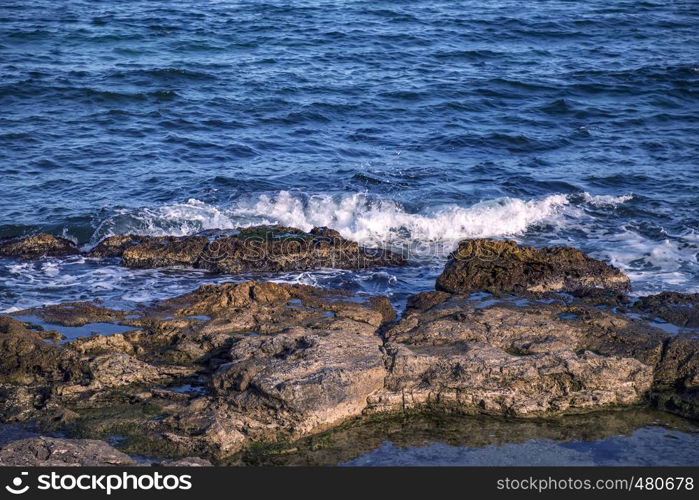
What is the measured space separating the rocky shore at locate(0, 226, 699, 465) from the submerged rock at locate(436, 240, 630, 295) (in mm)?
24

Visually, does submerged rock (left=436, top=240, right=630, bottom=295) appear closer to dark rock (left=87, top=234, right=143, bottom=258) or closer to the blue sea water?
the blue sea water

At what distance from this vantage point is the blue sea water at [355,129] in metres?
12.1

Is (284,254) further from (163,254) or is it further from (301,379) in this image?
(301,379)

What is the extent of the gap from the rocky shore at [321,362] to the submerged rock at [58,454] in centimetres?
2

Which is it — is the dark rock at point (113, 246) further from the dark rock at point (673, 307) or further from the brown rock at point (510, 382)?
the dark rock at point (673, 307)

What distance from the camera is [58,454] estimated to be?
5777mm

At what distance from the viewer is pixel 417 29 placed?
2306 cm

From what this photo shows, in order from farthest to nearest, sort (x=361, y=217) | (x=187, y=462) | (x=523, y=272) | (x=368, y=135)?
(x=368, y=135) < (x=361, y=217) < (x=523, y=272) < (x=187, y=462)

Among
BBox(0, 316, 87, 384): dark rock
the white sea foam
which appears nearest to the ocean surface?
the white sea foam

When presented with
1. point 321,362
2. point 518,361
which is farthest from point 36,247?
point 518,361

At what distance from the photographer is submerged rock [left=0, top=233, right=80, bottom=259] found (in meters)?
10.6

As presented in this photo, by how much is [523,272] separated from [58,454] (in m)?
5.26

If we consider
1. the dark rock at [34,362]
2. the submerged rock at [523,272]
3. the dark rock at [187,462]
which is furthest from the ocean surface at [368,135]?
the dark rock at [34,362]

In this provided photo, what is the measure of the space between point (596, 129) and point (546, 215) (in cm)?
488
